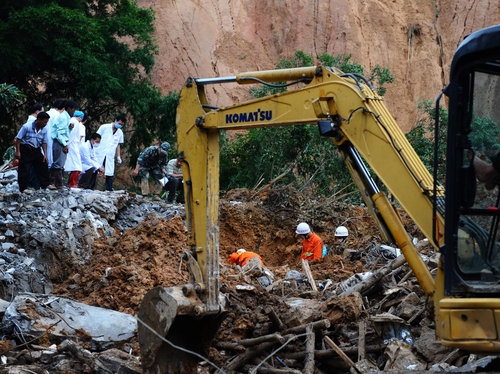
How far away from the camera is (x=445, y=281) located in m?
4.28

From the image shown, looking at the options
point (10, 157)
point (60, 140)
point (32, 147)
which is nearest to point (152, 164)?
point (60, 140)

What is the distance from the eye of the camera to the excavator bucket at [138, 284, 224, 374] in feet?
18.6

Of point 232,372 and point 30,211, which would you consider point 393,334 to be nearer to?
point 232,372

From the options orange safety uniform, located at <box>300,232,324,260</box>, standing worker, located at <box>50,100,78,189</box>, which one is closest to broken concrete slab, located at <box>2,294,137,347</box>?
standing worker, located at <box>50,100,78,189</box>

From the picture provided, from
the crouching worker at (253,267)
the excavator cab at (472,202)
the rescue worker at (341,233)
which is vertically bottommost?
the crouching worker at (253,267)

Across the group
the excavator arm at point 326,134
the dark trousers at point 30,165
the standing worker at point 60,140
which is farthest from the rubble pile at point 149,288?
the excavator arm at point 326,134

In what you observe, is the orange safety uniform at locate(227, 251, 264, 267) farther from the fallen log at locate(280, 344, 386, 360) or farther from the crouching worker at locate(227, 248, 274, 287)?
the fallen log at locate(280, 344, 386, 360)

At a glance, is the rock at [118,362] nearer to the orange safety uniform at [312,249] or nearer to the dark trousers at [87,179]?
the orange safety uniform at [312,249]

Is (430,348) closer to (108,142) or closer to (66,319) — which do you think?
(66,319)

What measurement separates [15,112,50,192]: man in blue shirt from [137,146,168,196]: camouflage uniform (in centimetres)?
259

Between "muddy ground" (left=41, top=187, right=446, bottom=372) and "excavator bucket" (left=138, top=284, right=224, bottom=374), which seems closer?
"excavator bucket" (left=138, top=284, right=224, bottom=374)

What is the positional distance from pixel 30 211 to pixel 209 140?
19.7 ft

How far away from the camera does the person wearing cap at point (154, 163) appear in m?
13.9

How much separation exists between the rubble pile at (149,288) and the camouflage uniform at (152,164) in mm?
1223
